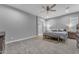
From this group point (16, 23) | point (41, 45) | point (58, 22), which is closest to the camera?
point (58, 22)

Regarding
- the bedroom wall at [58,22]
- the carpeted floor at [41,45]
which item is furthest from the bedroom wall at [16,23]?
the bedroom wall at [58,22]

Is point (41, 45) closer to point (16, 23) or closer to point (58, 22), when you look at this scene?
point (58, 22)

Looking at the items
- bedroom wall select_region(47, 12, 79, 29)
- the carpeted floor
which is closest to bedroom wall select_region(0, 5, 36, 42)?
the carpeted floor

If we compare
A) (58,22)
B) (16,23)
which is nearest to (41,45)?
(58,22)

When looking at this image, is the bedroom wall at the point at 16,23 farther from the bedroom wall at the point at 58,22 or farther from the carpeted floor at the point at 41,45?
the bedroom wall at the point at 58,22

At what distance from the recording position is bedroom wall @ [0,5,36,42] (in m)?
2.62

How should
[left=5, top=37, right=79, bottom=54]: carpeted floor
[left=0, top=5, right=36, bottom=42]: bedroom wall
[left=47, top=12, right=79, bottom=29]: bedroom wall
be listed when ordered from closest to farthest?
[left=47, top=12, right=79, bottom=29]: bedroom wall < [left=5, top=37, right=79, bottom=54]: carpeted floor < [left=0, top=5, right=36, bottom=42]: bedroom wall

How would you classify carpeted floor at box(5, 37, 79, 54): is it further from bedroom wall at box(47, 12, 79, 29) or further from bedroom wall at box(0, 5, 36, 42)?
bedroom wall at box(47, 12, 79, 29)

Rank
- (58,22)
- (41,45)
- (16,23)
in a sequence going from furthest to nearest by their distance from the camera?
(16,23) → (41,45) → (58,22)

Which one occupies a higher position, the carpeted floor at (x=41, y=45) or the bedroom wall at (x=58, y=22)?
the bedroom wall at (x=58, y=22)

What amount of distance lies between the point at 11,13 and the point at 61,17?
6.05ft

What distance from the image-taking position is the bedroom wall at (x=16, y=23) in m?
2.62

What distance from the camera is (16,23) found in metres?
3.02
